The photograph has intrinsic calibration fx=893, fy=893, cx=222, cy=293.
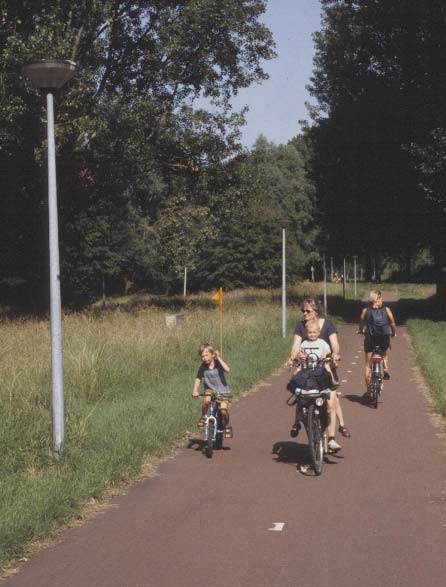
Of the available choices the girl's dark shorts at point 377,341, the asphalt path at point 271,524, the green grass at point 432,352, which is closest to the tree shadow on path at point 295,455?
the asphalt path at point 271,524

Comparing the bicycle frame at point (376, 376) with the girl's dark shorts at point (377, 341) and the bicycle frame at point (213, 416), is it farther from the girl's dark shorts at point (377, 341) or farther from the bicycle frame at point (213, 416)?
the bicycle frame at point (213, 416)

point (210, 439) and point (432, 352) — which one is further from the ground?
→ point (210, 439)

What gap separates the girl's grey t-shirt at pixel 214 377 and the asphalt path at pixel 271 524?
2.43 ft

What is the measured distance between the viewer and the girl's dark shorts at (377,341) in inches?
588

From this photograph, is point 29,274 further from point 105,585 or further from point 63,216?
point 105,585

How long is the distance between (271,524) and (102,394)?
290 inches

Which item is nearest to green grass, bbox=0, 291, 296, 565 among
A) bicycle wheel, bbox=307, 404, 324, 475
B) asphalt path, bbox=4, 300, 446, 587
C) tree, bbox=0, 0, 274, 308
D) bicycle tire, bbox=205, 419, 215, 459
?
asphalt path, bbox=4, 300, 446, 587

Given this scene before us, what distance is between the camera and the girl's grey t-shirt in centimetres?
1052

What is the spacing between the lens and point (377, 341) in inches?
592

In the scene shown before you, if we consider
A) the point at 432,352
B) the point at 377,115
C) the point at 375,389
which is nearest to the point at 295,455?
the point at 375,389

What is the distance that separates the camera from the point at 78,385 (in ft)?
46.1

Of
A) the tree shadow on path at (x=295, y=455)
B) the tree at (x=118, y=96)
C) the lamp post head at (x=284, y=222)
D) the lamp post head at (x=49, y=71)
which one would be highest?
the tree at (x=118, y=96)

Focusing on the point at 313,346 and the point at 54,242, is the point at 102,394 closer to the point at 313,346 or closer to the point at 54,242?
the point at 54,242

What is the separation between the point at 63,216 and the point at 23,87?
291 inches
